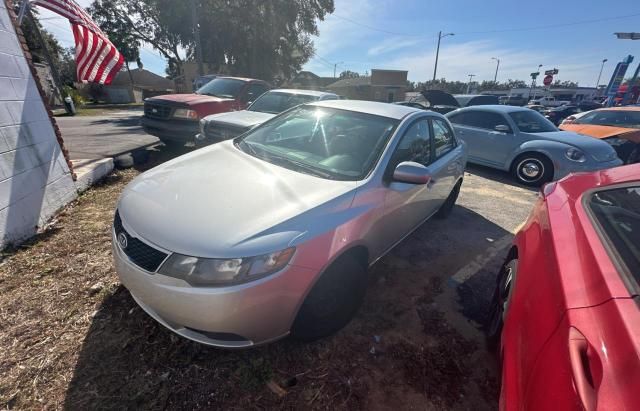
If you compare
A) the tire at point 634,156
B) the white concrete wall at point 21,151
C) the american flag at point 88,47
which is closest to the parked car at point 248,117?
the american flag at point 88,47

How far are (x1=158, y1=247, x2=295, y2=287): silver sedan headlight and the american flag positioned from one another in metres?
4.67

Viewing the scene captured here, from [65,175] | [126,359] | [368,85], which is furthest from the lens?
[368,85]

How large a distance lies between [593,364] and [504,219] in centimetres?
418

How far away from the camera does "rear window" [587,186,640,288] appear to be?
1.12 meters

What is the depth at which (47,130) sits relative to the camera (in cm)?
340

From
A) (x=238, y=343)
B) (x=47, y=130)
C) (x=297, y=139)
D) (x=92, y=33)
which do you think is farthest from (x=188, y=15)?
(x=238, y=343)

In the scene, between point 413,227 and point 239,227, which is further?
point 413,227

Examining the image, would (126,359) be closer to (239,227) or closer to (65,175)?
(239,227)

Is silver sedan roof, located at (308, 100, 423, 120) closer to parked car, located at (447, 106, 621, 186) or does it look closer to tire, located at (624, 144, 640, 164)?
parked car, located at (447, 106, 621, 186)

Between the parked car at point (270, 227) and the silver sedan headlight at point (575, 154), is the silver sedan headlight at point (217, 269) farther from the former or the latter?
the silver sedan headlight at point (575, 154)

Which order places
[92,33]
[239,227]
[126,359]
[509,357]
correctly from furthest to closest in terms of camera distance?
[92,33], [126,359], [239,227], [509,357]

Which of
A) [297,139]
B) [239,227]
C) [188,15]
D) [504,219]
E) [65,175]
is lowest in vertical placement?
[504,219]

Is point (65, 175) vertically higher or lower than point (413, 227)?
higher

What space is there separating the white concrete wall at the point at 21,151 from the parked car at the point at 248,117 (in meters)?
1.95
